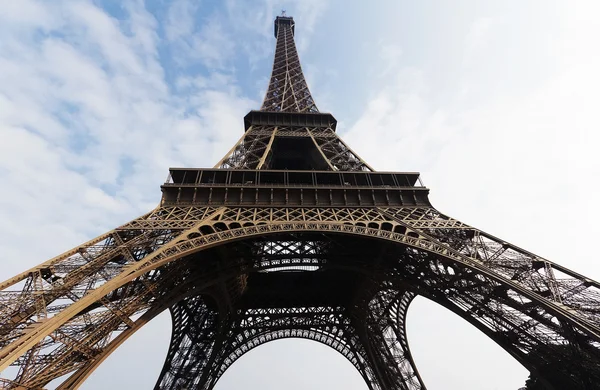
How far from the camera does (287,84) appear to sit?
3206cm

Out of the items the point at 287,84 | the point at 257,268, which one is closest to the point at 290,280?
the point at 257,268

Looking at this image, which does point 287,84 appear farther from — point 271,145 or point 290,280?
point 290,280

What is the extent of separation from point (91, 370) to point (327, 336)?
17228 millimetres

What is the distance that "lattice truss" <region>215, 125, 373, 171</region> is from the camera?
62.7 feet

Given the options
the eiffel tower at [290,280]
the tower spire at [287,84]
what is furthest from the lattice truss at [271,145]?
the tower spire at [287,84]

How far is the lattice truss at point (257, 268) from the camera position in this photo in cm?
929

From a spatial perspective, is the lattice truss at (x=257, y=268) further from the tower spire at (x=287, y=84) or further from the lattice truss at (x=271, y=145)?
the tower spire at (x=287, y=84)

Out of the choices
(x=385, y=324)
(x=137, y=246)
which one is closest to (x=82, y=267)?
(x=137, y=246)

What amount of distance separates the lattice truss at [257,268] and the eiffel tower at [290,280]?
5 cm

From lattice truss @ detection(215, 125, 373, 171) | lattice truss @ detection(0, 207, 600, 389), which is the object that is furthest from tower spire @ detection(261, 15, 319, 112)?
lattice truss @ detection(0, 207, 600, 389)

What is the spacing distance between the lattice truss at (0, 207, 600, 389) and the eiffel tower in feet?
0.17

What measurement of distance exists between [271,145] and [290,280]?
9.09 metres

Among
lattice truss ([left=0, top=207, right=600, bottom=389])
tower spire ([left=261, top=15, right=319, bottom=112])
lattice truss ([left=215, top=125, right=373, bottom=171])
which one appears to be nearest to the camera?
lattice truss ([left=0, top=207, right=600, bottom=389])

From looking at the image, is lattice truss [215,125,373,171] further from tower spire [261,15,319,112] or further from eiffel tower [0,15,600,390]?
tower spire [261,15,319,112]
